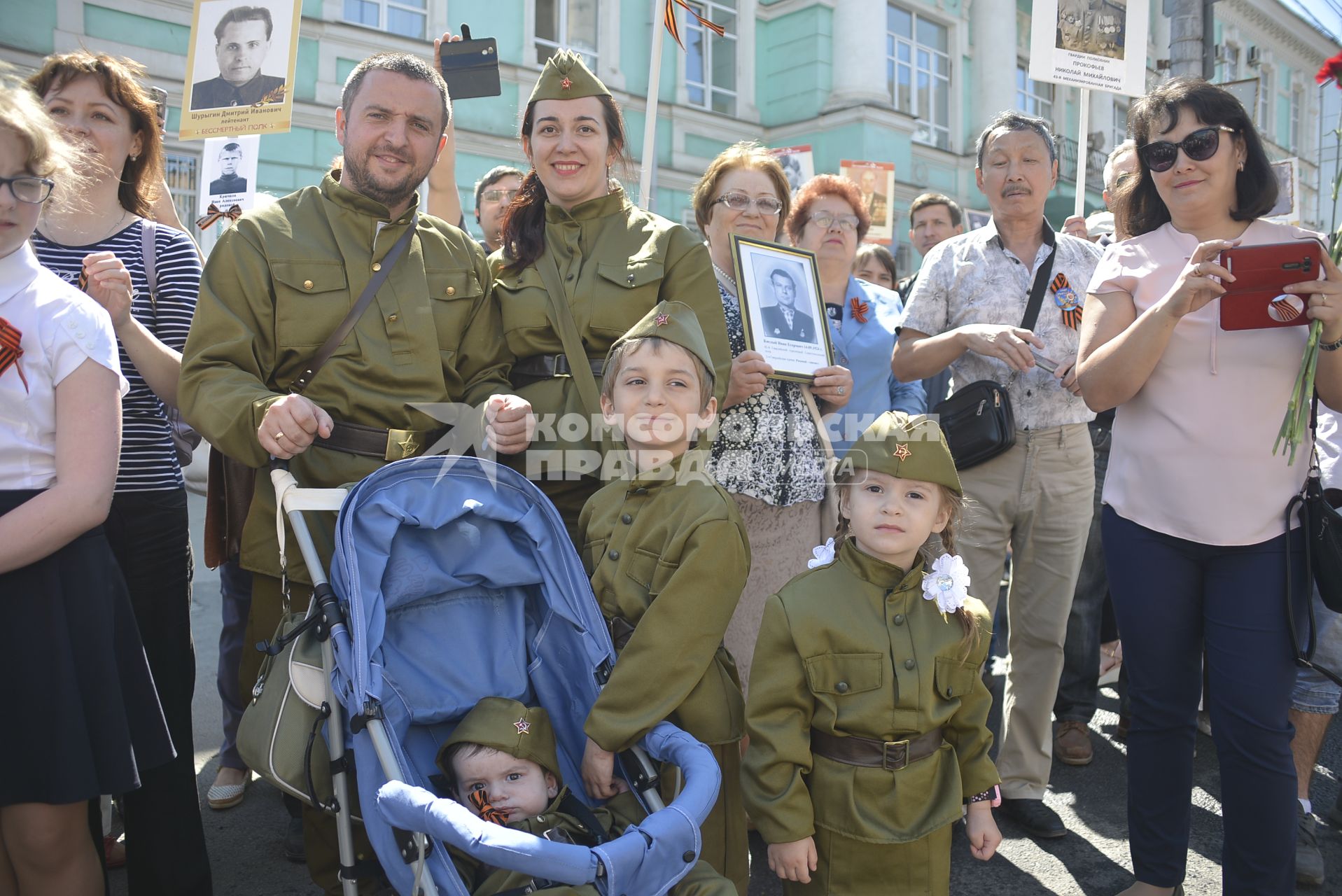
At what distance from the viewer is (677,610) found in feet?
7.87

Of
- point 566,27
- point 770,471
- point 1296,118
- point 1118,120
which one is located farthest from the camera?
point 1296,118

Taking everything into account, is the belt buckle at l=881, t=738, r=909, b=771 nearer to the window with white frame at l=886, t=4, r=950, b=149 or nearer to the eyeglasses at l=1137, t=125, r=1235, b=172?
the eyeglasses at l=1137, t=125, r=1235, b=172

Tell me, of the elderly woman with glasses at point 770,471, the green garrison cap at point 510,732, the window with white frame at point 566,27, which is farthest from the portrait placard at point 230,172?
the window with white frame at point 566,27

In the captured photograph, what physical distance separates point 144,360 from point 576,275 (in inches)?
48.9

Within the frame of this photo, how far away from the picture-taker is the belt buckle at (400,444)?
2.78 m

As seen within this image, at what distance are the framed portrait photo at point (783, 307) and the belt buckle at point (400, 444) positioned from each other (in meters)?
1.23

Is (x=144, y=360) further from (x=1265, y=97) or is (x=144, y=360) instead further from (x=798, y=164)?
(x=1265, y=97)

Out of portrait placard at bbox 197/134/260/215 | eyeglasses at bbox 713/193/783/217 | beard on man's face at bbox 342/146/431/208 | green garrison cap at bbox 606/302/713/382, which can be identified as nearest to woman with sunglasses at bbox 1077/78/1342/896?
green garrison cap at bbox 606/302/713/382

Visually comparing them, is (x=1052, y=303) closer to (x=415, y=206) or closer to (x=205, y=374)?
(x=415, y=206)

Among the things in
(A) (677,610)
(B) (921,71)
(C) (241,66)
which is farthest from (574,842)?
(B) (921,71)

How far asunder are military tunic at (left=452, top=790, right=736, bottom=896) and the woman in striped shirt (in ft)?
3.71

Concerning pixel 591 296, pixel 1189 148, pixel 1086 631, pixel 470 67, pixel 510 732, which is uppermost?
pixel 470 67

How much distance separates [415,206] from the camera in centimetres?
306

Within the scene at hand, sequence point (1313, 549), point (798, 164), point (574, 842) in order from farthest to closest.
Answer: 1. point (798, 164)
2. point (1313, 549)
3. point (574, 842)
